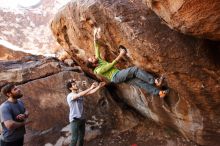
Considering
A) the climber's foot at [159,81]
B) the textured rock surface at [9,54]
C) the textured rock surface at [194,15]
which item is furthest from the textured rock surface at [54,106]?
the textured rock surface at [9,54]

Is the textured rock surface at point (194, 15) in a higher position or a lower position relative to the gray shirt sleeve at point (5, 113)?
higher

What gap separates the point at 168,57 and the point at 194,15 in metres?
1.50

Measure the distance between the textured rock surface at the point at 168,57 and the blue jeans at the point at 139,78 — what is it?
0.33m

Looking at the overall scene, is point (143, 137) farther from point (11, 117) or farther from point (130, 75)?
point (11, 117)

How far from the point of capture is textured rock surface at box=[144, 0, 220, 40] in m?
4.59

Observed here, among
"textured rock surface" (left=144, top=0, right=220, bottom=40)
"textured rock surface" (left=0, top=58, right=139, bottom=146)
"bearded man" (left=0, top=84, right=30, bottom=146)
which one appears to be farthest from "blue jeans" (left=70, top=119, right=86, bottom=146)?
"textured rock surface" (left=144, top=0, right=220, bottom=40)

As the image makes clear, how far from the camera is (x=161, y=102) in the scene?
7.70 m

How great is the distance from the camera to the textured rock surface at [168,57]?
19.7ft

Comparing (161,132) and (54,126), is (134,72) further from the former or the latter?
(54,126)

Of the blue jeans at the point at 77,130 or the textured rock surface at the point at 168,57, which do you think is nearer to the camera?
the textured rock surface at the point at 168,57

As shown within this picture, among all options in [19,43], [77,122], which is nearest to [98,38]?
[77,122]

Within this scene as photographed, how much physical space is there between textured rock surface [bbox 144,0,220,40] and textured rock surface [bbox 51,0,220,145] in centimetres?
86

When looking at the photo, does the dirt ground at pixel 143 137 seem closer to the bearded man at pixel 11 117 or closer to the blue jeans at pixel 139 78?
the blue jeans at pixel 139 78

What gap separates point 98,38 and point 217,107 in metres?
2.94
